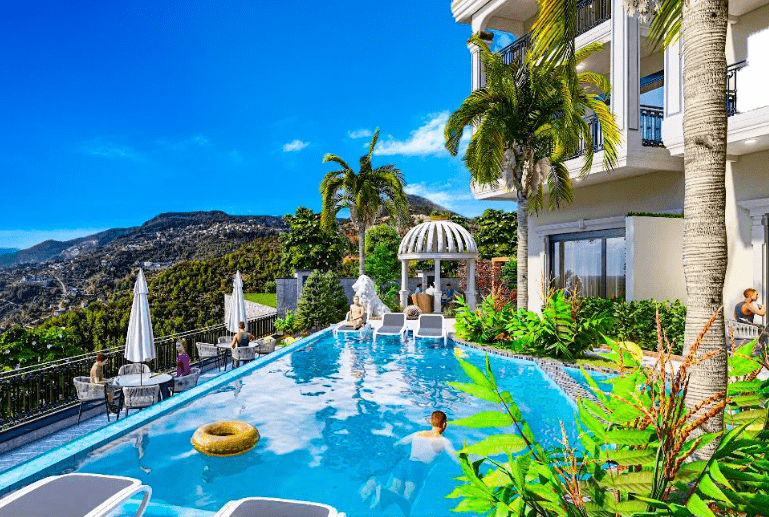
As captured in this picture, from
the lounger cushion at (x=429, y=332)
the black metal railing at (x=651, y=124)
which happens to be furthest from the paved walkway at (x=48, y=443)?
the black metal railing at (x=651, y=124)

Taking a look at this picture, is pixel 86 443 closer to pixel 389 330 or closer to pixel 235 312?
pixel 235 312

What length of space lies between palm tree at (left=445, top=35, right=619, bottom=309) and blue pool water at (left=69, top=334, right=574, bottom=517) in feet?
16.8

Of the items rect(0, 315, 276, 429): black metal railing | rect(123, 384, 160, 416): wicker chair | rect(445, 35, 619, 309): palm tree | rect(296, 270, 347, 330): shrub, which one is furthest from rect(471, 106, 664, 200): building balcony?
rect(0, 315, 276, 429): black metal railing

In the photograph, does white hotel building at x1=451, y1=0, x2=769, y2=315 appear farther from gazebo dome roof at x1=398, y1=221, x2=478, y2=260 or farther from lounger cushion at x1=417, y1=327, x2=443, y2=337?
gazebo dome roof at x1=398, y1=221, x2=478, y2=260

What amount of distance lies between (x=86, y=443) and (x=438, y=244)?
20.6 meters

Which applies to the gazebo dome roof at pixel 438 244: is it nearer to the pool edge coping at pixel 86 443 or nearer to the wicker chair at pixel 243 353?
the wicker chair at pixel 243 353

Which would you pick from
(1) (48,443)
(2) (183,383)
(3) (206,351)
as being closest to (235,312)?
(3) (206,351)

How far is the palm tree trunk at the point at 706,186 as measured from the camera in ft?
14.8

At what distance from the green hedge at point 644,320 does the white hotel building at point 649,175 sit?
1324 mm

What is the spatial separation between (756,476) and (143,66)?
10499 cm

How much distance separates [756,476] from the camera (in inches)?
62.5

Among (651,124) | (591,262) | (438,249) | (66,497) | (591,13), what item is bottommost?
(66,497)

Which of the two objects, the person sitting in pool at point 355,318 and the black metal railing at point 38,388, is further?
the person sitting in pool at point 355,318

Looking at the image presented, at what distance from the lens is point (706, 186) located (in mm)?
4594
